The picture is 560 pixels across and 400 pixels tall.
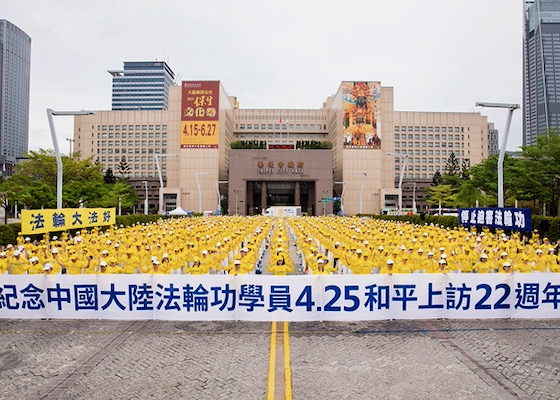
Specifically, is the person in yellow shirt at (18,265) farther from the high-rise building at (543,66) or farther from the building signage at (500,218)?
the high-rise building at (543,66)

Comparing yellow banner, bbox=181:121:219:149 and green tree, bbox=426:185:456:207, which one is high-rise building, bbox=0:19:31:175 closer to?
yellow banner, bbox=181:121:219:149

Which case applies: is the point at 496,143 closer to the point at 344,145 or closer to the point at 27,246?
the point at 344,145

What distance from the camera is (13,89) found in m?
159

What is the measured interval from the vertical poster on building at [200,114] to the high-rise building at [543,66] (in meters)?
127

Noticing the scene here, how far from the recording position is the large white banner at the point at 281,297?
8.03 metres

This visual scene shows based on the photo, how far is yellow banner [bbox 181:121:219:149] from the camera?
79.6m

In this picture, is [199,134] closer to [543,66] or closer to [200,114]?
[200,114]

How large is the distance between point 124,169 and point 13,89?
103003mm

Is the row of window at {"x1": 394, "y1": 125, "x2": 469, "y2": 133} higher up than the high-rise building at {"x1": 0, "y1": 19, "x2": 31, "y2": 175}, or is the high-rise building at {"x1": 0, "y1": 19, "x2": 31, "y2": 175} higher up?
the high-rise building at {"x1": 0, "y1": 19, "x2": 31, "y2": 175}

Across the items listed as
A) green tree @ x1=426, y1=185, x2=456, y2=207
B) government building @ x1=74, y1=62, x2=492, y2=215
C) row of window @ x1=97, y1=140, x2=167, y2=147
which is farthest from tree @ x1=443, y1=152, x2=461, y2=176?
row of window @ x1=97, y1=140, x2=167, y2=147

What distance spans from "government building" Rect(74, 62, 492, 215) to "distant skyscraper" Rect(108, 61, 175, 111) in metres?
95.0

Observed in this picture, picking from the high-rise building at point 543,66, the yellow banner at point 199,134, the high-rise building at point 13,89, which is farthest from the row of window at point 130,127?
the high-rise building at point 543,66

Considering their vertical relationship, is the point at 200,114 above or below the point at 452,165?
above

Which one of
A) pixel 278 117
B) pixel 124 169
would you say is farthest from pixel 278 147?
pixel 124 169
